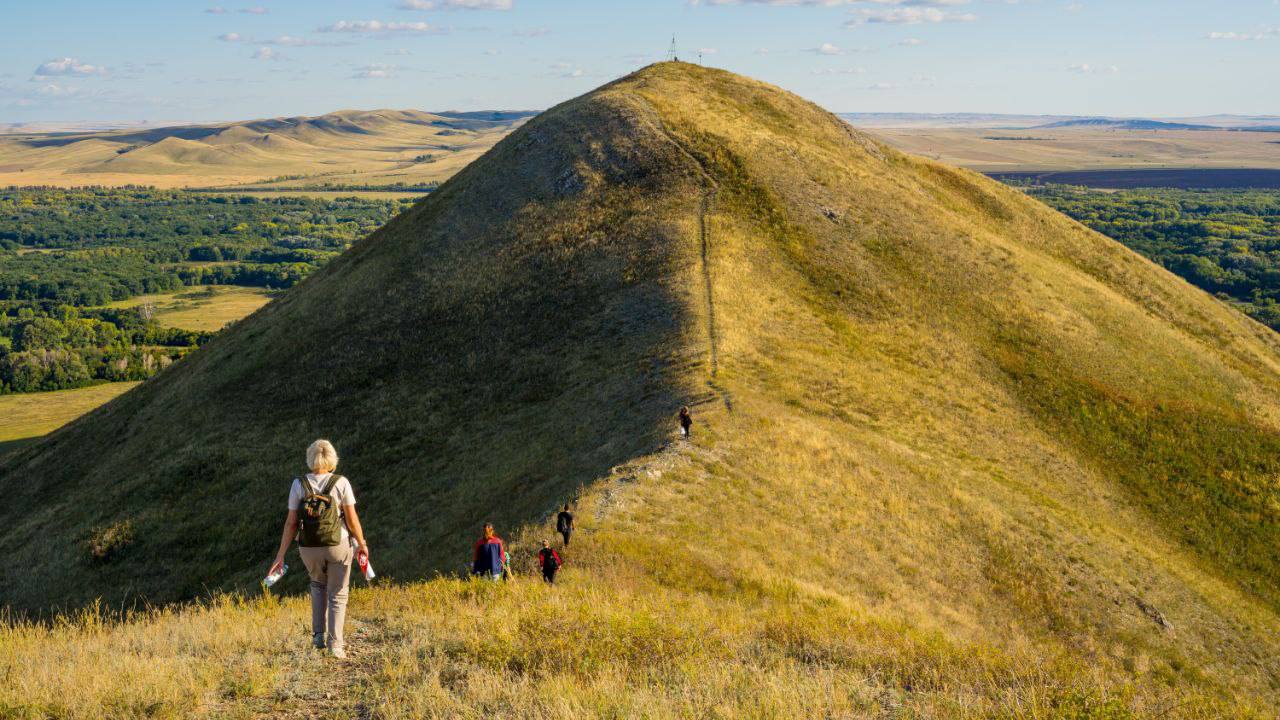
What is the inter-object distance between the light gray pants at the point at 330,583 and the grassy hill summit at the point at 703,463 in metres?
0.68

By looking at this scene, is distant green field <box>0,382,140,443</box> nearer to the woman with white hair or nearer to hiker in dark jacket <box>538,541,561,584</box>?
hiker in dark jacket <box>538,541,561,584</box>

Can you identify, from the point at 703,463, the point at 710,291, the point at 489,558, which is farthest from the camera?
the point at 710,291

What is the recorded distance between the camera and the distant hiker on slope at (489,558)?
18.0m

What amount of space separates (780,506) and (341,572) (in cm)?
1790

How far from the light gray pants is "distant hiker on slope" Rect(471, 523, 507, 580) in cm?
586

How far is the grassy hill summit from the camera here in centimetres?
1214

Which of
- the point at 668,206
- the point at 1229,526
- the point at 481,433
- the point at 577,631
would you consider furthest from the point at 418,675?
the point at 668,206

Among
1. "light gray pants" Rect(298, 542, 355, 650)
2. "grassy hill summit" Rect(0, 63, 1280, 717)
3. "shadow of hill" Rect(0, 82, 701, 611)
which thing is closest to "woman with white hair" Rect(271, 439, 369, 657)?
"light gray pants" Rect(298, 542, 355, 650)

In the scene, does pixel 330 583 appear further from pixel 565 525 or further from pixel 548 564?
pixel 565 525

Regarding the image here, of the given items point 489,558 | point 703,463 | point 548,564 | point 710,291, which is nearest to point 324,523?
point 489,558

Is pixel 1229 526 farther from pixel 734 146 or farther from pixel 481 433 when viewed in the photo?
pixel 734 146

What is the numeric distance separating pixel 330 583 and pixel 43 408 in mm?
158503

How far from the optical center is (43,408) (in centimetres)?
13025

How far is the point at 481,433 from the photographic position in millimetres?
40062
